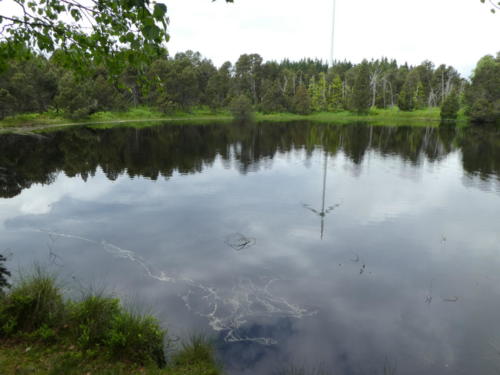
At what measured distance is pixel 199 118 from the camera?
395ft

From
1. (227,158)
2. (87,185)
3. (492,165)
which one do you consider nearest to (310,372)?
(87,185)

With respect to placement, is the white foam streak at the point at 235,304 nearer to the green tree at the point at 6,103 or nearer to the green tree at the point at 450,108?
the green tree at the point at 6,103

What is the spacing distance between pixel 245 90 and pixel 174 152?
10257 cm

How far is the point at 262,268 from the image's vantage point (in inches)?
611

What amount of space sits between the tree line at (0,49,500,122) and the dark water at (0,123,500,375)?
52946 millimetres

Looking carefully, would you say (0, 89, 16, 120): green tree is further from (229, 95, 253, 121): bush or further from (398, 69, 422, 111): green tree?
(398, 69, 422, 111): green tree

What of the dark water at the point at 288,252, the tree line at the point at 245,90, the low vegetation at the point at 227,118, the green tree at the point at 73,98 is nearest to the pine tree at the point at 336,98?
the tree line at the point at 245,90

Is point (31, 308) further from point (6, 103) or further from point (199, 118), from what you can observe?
point (199, 118)

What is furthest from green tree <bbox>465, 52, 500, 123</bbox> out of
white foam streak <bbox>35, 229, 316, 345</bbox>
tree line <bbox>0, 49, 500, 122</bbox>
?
white foam streak <bbox>35, 229, 316, 345</bbox>

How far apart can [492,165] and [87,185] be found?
43.6 metres

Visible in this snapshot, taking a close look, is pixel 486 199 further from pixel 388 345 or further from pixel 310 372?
pixel 310 372

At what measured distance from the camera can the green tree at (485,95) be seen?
104500mm

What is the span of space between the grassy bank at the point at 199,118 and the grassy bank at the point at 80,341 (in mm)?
73109

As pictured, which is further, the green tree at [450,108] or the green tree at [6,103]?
the green tree at [450,108]
